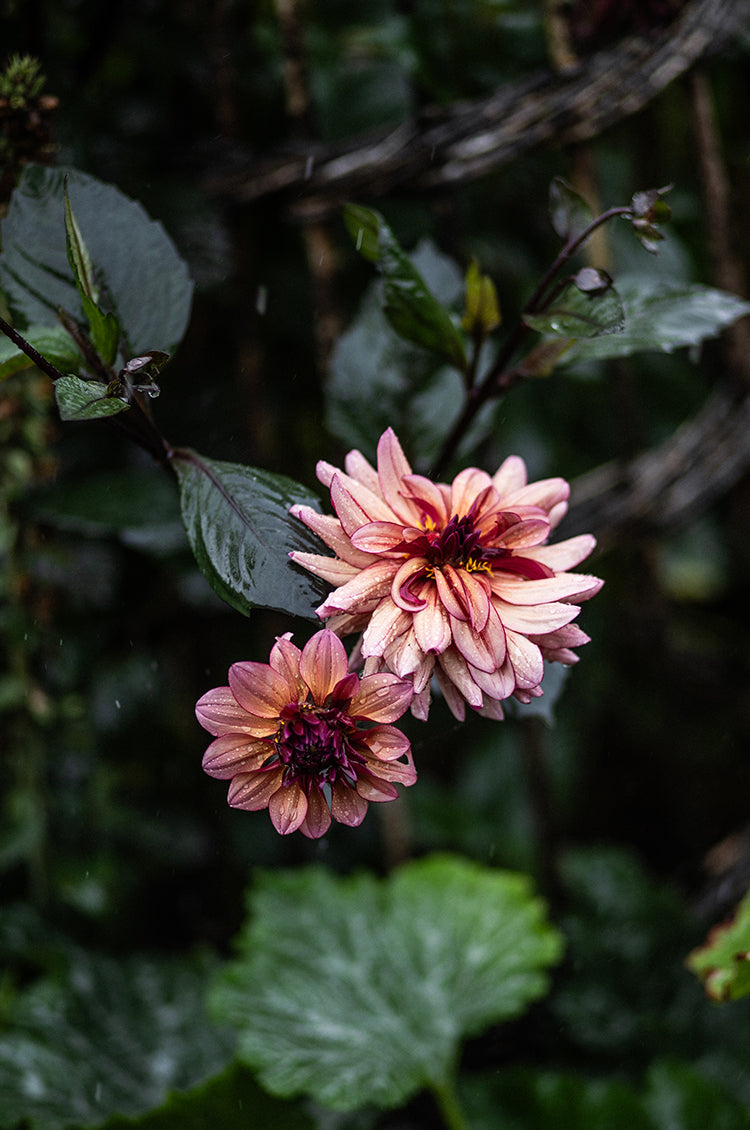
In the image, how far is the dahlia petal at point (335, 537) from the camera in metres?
0.39

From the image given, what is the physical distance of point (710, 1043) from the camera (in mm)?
956

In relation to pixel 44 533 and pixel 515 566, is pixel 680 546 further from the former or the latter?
pixel 515 566

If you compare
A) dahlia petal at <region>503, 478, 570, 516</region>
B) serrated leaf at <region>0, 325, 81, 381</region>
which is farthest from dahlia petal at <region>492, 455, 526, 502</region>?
serrated leaf at <region>0, 325, 81, 381</region>

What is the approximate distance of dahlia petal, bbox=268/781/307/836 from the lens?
15.1 inches

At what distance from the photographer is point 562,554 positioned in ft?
1.37

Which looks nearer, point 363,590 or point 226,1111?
point 363,590

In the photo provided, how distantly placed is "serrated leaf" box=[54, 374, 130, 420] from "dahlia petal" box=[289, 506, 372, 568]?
0.32 feet

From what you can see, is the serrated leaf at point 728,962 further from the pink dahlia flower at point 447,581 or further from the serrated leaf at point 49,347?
the serrated leaf at point 49,347

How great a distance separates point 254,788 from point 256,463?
1.73 ft

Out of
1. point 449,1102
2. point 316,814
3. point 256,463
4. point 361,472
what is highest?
point 361,472

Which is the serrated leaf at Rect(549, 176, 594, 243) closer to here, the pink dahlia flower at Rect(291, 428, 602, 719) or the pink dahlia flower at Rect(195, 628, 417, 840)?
the pink dahlia flower at Rect(291, 428, 602, 719)

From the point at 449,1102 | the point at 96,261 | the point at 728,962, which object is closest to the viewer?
the point at 96,261

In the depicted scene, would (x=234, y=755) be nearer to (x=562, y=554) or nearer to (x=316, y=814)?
(x=316, y=814)

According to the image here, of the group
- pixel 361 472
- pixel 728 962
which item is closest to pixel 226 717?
pixel 361 472
